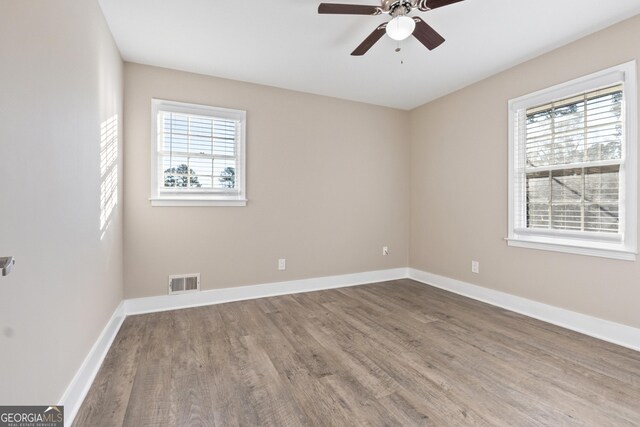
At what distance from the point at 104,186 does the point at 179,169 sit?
94 cm

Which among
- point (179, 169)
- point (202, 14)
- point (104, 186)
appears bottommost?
point (104, 186)

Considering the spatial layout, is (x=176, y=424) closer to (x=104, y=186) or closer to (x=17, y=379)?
(x=17, y=379)

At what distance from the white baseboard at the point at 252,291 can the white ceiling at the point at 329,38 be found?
2427 mm

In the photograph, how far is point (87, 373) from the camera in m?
1.75

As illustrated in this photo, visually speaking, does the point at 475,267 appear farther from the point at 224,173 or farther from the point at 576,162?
the point at 224,173

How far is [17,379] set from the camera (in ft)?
3.54

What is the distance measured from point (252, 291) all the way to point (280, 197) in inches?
46.3

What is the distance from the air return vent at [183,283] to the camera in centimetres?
309

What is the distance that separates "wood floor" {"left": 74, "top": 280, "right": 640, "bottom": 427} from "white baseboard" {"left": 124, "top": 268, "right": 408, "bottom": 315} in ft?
0.63

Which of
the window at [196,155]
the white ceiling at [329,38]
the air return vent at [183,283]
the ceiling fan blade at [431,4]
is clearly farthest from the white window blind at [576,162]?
the air return vent at [183,283]

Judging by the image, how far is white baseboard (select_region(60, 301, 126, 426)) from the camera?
1.47 meters

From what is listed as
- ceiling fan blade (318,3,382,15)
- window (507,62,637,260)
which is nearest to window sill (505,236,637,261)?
window (507,62,637,260)

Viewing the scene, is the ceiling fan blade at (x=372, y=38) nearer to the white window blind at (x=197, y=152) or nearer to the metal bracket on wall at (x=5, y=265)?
the white window blind at (x=197, y=152)

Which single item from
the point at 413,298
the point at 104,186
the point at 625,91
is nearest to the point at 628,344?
the point at 413,298
